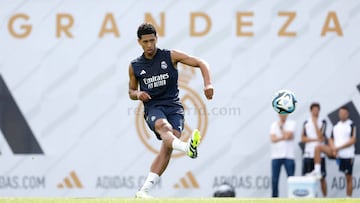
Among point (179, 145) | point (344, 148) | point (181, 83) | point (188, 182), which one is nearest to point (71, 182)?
point (188, 182)

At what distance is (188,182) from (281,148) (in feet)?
6.83

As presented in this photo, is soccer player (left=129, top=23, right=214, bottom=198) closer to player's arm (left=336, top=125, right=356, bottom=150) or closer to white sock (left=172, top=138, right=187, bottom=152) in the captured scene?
white sock (left=172, top=138, right=187, bottom=152)

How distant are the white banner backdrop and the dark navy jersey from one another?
305 inches

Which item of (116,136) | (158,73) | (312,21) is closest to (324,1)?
(312,21)

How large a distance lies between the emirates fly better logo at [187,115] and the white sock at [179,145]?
860cm

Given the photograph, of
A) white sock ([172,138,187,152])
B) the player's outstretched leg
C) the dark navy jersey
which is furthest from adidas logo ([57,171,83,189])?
the player's outstretched leg

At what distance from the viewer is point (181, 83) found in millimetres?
21859

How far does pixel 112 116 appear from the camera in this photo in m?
21.9

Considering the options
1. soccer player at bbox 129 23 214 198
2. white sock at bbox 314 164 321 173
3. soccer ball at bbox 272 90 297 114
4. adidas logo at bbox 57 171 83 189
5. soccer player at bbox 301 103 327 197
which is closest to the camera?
soccer player at bbox 129 23 214 198

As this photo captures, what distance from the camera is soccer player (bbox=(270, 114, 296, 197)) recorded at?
21406 millimetres

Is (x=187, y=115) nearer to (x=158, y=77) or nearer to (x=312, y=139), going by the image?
(x=312, y=139)

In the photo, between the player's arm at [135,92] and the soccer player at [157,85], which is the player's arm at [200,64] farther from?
the player's arm at [135,92]

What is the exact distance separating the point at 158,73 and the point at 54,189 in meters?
8.89

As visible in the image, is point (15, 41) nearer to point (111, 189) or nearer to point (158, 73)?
point (111, 189)
